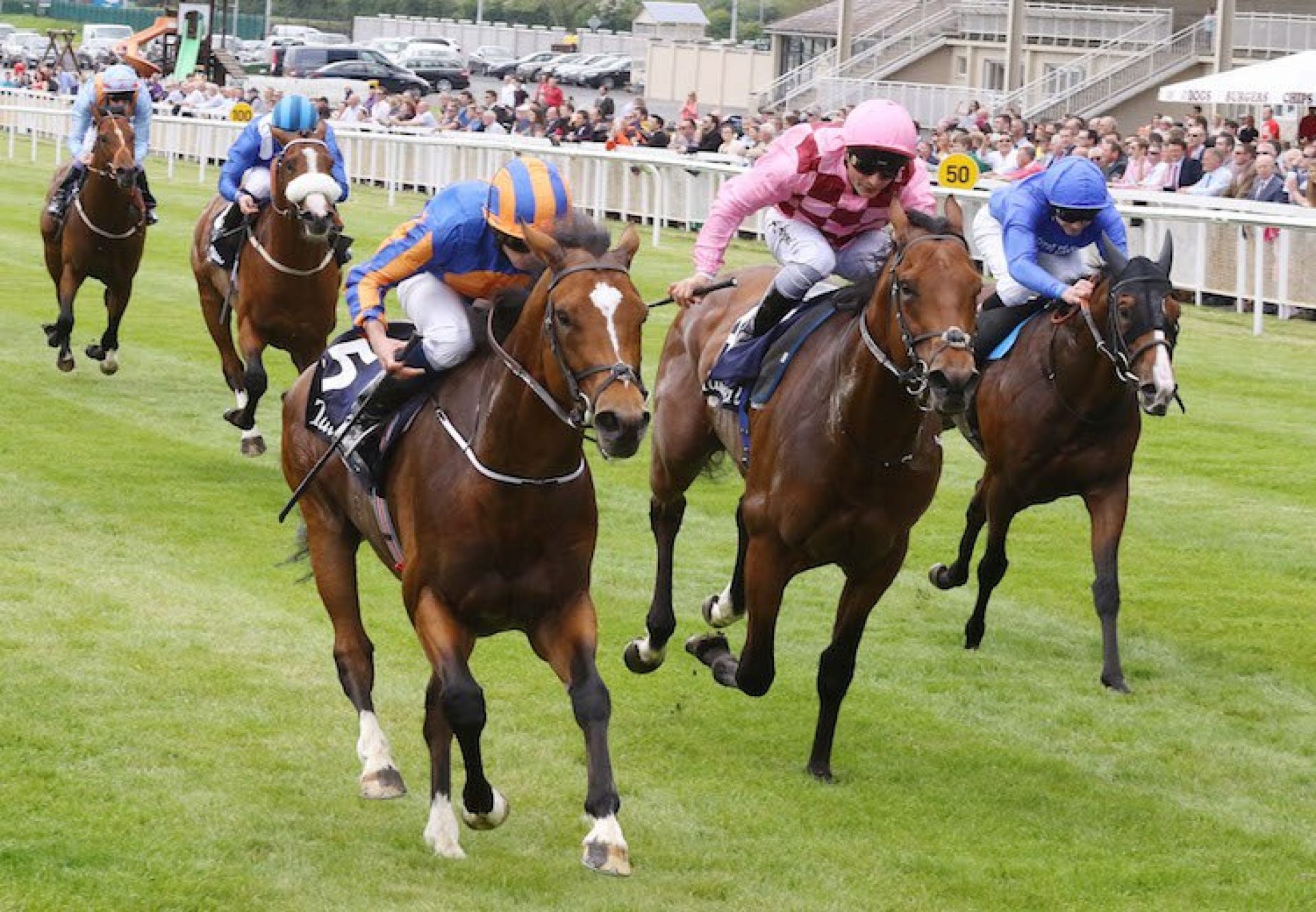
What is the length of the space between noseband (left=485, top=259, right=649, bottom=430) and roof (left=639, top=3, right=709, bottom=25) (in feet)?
216

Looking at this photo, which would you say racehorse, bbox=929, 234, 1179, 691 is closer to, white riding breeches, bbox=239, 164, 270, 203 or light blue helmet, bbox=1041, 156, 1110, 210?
light blue helmet, bbox=1041, 156, 1110, 210

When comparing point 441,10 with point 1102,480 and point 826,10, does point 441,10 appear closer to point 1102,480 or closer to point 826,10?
point 826,10

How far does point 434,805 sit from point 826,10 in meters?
53.3

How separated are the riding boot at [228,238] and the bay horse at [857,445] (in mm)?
5561

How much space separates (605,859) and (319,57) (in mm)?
61535

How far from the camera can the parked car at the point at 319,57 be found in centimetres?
6334

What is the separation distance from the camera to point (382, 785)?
6141 millimetres

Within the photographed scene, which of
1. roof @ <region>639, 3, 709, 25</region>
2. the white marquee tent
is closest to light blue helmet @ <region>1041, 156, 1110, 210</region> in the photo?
the white marquee tent

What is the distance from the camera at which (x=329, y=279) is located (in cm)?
1179

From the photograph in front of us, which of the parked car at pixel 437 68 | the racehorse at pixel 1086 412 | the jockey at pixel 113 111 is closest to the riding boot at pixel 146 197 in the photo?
the jockey at pixel 113 111

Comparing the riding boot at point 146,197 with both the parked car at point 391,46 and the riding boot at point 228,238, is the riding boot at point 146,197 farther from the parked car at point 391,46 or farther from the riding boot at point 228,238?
the parked car at point 391,46

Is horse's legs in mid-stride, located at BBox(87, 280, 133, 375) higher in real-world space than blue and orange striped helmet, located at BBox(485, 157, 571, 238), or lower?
lower

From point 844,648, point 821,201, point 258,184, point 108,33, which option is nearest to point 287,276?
point 258,184

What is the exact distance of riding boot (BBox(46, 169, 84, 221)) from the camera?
1506 centimetres
